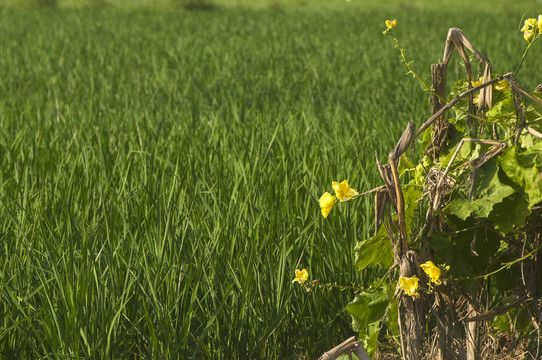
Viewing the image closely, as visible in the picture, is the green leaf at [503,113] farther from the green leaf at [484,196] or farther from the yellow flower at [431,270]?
the yellow flower at [431,270]

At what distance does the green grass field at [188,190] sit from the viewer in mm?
1580

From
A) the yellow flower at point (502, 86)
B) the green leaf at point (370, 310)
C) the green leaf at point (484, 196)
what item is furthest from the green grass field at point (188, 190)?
the yellow flower at point (502, 86)

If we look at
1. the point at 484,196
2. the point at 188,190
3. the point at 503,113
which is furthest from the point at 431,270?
the point at 188,190

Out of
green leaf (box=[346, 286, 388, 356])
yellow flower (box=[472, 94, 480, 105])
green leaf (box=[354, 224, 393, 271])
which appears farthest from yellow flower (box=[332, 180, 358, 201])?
yellow flower (box=[472, 94, 480, 105])

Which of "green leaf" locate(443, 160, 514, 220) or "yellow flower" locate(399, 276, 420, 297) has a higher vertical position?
"green leaf" locate(443, 160, 514, 220)

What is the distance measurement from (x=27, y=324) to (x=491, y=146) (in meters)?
1.20

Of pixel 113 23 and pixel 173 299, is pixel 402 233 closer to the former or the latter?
pixel 173 299

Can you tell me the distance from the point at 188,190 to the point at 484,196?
1.39 metres

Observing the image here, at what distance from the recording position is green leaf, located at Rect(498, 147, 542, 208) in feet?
Answer: 3.88

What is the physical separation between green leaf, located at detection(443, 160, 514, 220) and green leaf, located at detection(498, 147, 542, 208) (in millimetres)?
25

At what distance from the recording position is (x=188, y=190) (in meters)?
2.40

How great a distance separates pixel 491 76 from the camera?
4.42 feet

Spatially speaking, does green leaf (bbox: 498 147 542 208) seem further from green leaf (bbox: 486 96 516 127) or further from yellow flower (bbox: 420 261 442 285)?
yellow flower (bbox: 420 261 442 285)

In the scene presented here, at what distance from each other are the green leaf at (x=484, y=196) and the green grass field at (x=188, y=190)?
576 mm
